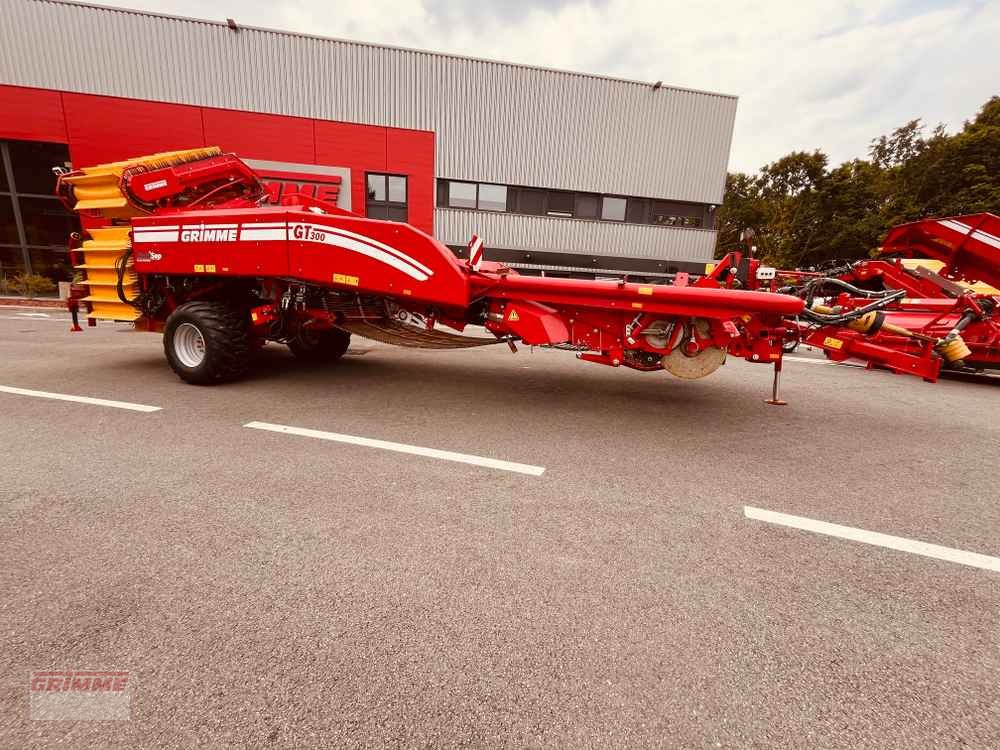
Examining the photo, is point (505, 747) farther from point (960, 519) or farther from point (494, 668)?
point (960, 519)

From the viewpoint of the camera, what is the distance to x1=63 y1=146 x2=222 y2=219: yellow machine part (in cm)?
471

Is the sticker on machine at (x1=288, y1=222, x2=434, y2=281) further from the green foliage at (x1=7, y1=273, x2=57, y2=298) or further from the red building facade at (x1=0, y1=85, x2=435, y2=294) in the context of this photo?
the green foliage at (x1=7, y1=273, x2=57, y2=298)

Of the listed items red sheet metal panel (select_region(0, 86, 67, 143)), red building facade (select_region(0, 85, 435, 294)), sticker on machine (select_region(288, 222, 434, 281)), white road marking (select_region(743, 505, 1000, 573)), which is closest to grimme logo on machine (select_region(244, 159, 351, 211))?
red building facade (select_region(0, 85, 435, 294))

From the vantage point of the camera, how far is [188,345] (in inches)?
180

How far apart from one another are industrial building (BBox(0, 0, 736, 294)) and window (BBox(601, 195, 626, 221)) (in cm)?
5

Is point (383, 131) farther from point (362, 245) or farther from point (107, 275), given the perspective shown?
point (362, 245)

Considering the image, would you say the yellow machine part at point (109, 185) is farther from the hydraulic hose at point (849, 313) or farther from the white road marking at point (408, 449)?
the hydraulic hose at point (849, 313)

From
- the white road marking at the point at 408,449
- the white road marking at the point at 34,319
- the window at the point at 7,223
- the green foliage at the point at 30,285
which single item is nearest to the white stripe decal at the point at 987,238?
the white road marking at the point at 408,449

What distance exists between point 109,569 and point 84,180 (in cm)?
538

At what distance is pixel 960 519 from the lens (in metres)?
2.34

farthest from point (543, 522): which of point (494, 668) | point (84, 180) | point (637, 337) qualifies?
point (84, 180)

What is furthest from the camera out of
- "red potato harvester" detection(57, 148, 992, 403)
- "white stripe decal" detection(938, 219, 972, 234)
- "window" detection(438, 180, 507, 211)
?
"window" detection(438, 180, 507, 211)

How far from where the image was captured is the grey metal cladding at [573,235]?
1595 centimetres

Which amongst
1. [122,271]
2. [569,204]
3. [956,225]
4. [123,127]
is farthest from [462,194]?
[956,225]
